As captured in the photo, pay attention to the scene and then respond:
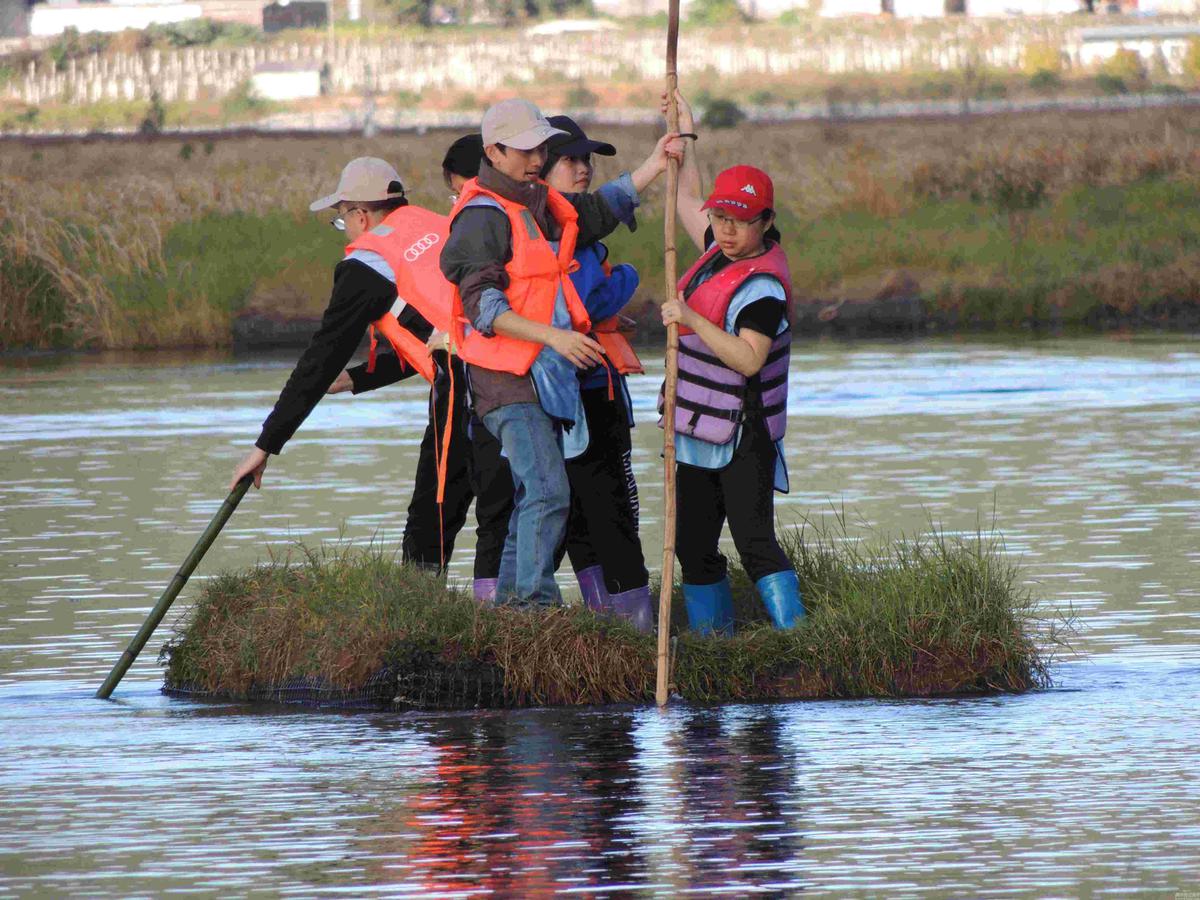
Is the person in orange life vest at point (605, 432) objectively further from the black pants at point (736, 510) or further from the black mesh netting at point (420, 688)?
the black mesh netting at point (420, 688)

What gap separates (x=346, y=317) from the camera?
10219 millimetres

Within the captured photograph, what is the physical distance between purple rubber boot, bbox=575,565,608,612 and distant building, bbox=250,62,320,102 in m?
Answer: 69.8

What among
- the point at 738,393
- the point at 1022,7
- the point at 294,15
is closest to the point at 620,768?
the point at 738,393

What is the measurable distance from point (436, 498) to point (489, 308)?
155 centimetres

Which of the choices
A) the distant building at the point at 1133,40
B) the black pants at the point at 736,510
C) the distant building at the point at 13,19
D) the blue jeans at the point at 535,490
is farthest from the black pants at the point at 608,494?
the distant building at the point at 13,19

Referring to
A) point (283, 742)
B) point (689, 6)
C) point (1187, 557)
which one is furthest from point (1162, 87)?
point (283, 742)

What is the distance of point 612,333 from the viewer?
33.1 ft

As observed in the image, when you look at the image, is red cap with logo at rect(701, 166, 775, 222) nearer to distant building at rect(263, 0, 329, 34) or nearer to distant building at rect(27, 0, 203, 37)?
distant building at rect(27, 0, 203, 37)

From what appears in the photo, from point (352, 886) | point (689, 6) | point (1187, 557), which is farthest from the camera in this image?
point (689, 6)

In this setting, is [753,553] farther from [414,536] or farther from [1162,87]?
[1162,87]

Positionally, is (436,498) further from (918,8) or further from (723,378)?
(918,8)

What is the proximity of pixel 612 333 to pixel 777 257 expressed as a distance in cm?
68

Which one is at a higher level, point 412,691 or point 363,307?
point 363,307

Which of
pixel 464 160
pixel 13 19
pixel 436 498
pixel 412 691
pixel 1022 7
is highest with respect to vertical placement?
pixel 13 19
